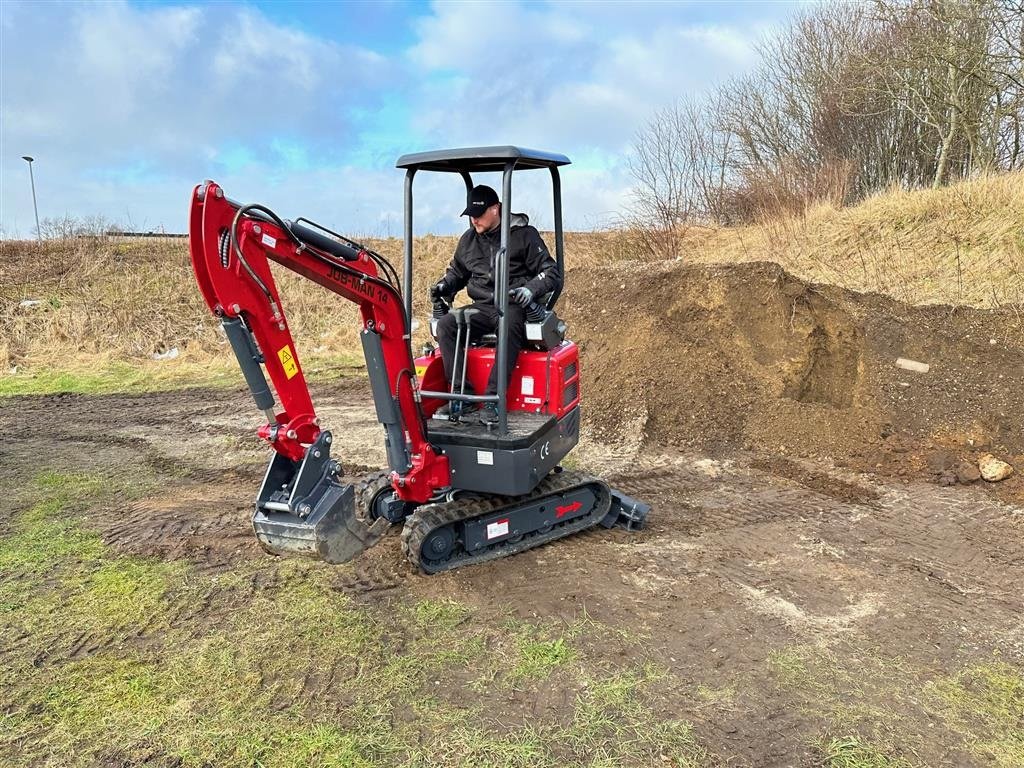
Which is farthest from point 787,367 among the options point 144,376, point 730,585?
point 144,376

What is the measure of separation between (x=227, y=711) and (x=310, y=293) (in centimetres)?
1400

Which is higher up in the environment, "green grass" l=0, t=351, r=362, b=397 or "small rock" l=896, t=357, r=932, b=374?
"small rock" l=896, t=357, r=932, b=374

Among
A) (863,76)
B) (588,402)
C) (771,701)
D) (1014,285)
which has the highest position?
(863,76)

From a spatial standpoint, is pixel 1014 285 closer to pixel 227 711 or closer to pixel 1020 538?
pixel 1020 538

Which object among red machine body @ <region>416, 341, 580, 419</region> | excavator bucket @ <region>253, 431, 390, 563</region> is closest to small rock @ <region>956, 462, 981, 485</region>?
red machine body @ <region>416, 341, 580, 419</region>

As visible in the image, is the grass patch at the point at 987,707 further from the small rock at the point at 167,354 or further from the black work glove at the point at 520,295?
the small rock at the point at 167,354

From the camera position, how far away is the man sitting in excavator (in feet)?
15.6

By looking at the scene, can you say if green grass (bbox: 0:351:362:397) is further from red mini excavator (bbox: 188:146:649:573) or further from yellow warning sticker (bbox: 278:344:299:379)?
yellow warning sticker (bbox: 278:344:299:379)

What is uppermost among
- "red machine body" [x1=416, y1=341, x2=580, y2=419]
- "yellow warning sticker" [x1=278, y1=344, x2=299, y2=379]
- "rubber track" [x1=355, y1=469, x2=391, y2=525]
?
"yellow warning sticker" [x1=278, y1=344, x2=299, y2=379]

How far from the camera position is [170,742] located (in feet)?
10.5

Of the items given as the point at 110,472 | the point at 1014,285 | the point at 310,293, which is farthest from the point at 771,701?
the point at 310,293

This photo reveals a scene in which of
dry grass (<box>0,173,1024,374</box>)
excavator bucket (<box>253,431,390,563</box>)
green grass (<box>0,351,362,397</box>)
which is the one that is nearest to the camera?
excavator bucket (<box>253,431,390,563</box>)

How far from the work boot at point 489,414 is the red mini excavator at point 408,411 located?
0.16ft

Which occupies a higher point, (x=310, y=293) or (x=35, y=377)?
(x=310, y=293)
